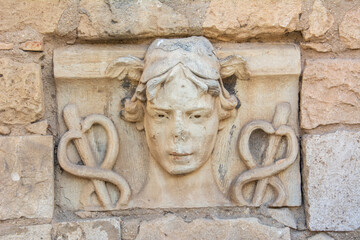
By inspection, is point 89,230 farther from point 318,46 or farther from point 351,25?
point 351,25

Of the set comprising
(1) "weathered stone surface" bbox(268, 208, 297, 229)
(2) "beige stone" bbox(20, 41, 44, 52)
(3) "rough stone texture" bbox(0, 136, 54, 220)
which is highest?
(2) "beige stone" bbox(20, 41, 44, 52)

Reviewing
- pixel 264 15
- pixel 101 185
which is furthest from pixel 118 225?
pixel 264 15

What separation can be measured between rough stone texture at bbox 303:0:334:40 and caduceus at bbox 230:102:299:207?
1.11ft

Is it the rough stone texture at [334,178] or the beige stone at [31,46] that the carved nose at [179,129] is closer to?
the rough stone texture at [334,178]

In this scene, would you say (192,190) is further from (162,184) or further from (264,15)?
(264,15)

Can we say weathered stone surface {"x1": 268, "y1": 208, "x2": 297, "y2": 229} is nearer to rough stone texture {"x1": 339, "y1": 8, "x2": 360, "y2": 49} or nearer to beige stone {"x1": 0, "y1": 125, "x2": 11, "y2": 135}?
rough stone texture {"x1": 339, "y1": 8, "x2": 360, "y2": 49}

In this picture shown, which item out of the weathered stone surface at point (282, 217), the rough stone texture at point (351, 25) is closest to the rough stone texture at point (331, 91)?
the rough stone texture at point (351, 25)

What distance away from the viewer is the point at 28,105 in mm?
2471

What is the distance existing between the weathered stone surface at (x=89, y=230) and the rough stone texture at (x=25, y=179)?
8 cm

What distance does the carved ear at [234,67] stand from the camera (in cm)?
249

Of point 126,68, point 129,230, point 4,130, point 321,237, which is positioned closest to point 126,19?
point 126,68

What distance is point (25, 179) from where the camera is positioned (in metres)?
2.47

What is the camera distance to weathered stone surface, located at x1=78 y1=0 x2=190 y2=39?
8.13 feet

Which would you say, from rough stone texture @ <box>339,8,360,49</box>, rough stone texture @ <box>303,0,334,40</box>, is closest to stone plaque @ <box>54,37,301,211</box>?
rough stone texture @ <box>303,0,334,40</box>
